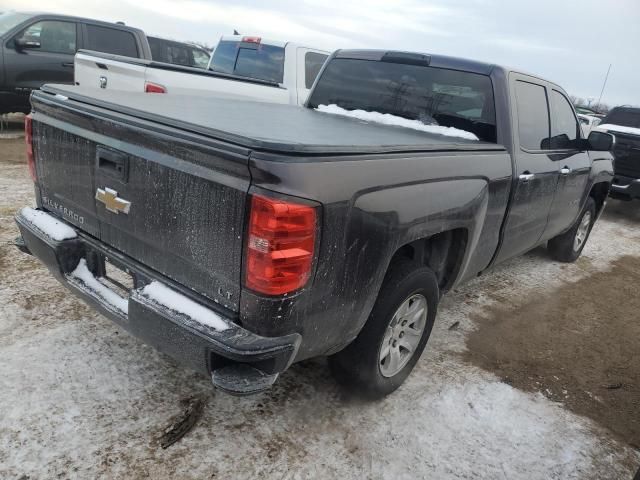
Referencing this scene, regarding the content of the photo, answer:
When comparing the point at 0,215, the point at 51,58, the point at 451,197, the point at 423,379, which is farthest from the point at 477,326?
the point at 51,58

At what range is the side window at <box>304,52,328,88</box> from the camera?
A: 294 inches

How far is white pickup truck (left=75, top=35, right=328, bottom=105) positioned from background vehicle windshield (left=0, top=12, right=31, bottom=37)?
2669 mm

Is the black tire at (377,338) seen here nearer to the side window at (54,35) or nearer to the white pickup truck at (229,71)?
the white pickup truck at (229,71)

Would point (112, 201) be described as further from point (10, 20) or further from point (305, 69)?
point (10, 20)

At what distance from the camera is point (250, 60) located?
303 inches

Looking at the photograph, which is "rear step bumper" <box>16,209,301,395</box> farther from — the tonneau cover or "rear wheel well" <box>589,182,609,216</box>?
"rear wheel well" <box>589,182,609,216</box>

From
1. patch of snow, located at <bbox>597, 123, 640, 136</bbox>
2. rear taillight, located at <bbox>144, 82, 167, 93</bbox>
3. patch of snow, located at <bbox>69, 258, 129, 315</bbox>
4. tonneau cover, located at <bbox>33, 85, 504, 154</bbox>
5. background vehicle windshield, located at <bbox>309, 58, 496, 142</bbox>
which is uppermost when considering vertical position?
background vehicle windshield, located at <bbox>309, 58, 496, 142</bbox>

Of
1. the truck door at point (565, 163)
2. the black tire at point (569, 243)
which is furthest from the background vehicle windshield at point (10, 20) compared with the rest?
the black tire at point (569, 243)

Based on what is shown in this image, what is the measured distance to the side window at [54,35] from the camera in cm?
852

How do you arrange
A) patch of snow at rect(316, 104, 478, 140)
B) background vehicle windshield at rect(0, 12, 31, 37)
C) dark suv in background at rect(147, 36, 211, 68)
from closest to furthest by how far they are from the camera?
1. patch of snow at rect(316, 104, 478, 140)
2. background vehicle windshield at rect(0, 12, 31, 37)
3. dark suv in background at rect(147, 36, 211, 68)

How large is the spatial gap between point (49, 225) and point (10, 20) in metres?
7.69

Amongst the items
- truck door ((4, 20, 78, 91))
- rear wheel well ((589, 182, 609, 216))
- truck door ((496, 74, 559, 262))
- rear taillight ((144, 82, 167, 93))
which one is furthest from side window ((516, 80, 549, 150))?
truck door ((4, 20, 78, 91))

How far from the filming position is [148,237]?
7.53 ft

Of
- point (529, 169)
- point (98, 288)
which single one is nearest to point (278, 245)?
point (98, 288)
